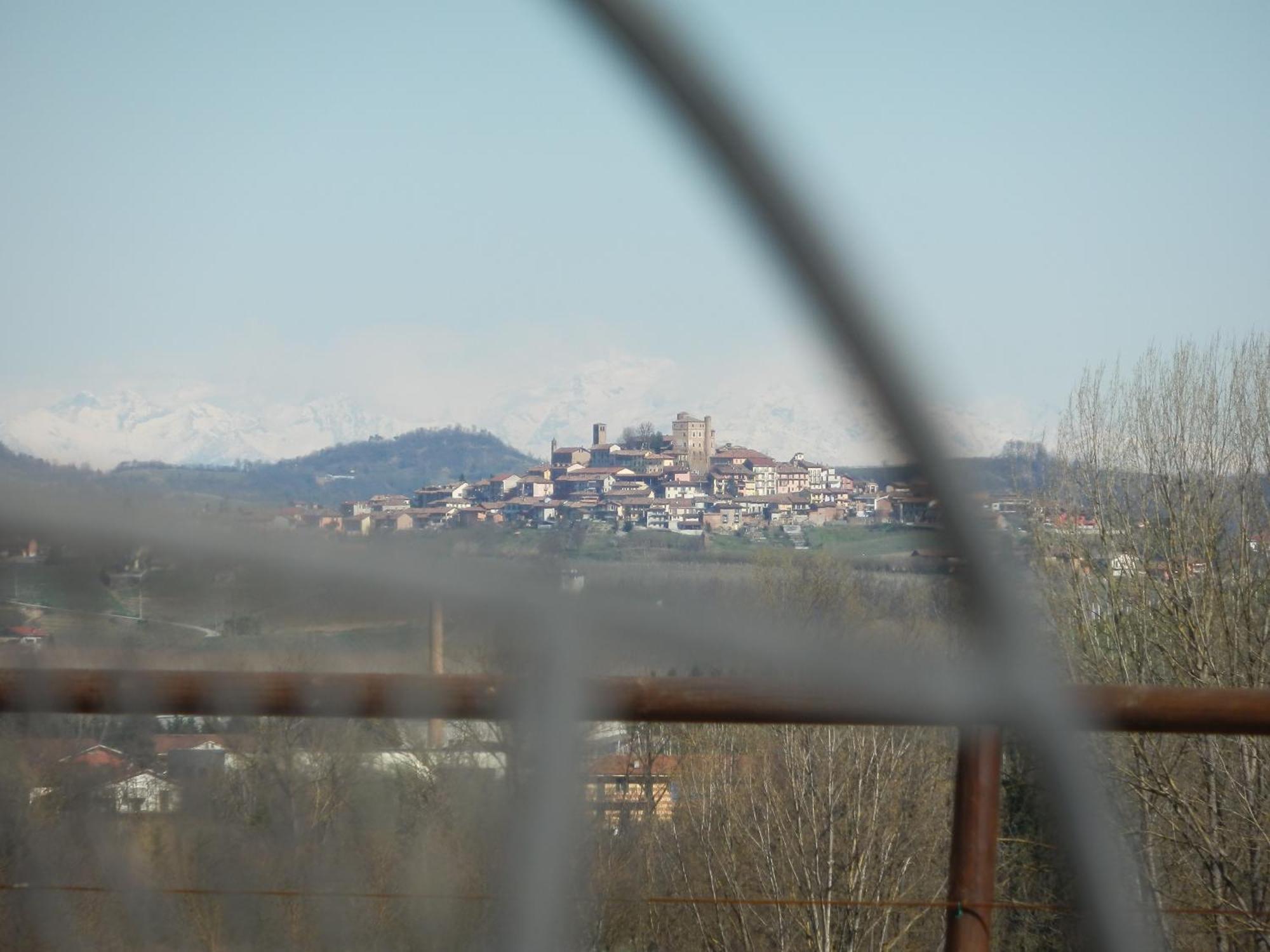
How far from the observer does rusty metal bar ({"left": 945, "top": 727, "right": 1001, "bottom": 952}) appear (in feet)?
4.79

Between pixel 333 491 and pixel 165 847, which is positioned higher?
pixel 333 491

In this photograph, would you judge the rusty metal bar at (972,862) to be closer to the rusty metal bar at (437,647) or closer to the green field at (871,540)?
the green field at (871,540)

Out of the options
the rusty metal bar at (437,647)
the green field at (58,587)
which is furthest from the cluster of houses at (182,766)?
the green field at (58,587)

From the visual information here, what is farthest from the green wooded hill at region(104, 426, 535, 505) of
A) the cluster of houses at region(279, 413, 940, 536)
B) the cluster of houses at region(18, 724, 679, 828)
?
the cluster of houses at region(18, 724, 679, 828)

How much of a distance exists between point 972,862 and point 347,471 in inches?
36.0

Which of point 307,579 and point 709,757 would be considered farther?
point 709,757

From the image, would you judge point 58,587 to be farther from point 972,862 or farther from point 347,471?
point 972,862

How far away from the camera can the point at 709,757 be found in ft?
5.47

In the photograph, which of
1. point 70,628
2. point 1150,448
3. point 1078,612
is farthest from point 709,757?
point 1150,448

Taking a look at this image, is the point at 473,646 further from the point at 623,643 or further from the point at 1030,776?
the point at 1030,776

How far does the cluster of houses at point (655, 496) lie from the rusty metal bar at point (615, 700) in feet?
0.62

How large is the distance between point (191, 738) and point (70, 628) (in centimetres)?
21

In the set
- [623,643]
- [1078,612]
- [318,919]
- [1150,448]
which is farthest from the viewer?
[1150,448]

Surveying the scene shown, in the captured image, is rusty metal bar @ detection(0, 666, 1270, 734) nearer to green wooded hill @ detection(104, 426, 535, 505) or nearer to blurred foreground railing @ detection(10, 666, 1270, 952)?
blurred foreground railing @ detection(10, 666, 1270, 952)
